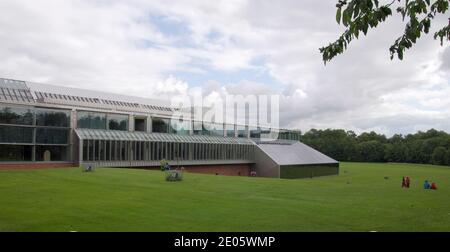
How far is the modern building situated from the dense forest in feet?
115

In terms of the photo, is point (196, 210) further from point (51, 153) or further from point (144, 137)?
point (144, 137)

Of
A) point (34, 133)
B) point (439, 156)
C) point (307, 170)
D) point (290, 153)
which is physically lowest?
point (307, 170)

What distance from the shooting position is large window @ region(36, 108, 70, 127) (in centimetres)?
4203

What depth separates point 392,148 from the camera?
12619 cm

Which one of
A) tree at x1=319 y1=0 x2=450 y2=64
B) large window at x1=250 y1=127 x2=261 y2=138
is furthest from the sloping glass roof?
tree at x1=319 y1=0 x2=450 y2=64

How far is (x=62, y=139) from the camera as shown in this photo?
144 feet

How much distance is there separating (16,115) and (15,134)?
1.72 m

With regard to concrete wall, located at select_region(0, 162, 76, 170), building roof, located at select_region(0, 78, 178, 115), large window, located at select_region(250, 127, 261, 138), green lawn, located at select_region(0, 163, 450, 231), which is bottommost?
green lawn, located at select_region(0, 163, 450, 231)

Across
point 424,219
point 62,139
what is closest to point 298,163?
point 62,139

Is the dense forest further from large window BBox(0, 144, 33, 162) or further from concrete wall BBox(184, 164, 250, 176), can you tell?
large window BBox(0, 144, 33, 162)

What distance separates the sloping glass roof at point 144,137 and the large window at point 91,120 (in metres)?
0.90

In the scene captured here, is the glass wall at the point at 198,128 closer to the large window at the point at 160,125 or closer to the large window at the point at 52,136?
the large window at the point at 160,125

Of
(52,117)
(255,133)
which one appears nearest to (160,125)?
(52,117)
